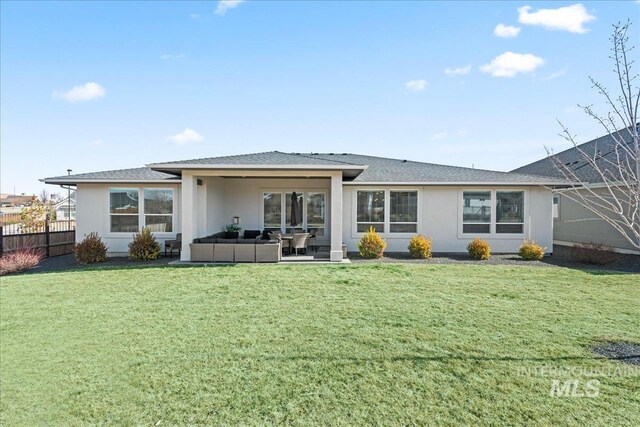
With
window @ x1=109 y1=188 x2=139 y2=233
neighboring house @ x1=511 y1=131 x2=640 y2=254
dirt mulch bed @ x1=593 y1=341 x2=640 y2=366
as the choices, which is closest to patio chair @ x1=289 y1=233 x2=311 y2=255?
window @ x1=109 y1=188 x2=139 y2=233

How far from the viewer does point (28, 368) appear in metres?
4.94

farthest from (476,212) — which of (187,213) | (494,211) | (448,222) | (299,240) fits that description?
(187,213)

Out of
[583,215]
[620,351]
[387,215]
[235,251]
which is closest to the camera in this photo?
[620,351]

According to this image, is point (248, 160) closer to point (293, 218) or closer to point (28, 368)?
point (293, 218)

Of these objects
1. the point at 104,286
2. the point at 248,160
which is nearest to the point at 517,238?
the point at 248,160

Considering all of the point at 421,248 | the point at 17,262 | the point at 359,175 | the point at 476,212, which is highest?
the point at 359,175

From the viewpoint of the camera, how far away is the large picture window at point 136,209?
14.7 metres

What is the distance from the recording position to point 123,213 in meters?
14.8

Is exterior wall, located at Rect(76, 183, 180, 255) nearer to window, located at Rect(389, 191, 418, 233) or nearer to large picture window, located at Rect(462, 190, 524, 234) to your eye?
window, located at Rect(389, 191, 418, 233)

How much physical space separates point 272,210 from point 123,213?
6.34m

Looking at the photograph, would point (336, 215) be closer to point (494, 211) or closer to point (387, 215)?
point (387, 215)

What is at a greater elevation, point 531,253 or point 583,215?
point 583,215

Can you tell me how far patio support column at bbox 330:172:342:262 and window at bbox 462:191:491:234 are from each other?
5941mm

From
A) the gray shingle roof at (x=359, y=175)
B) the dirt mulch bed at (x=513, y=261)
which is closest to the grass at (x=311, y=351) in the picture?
the dirt mulch bed at (x=513, y=261)
